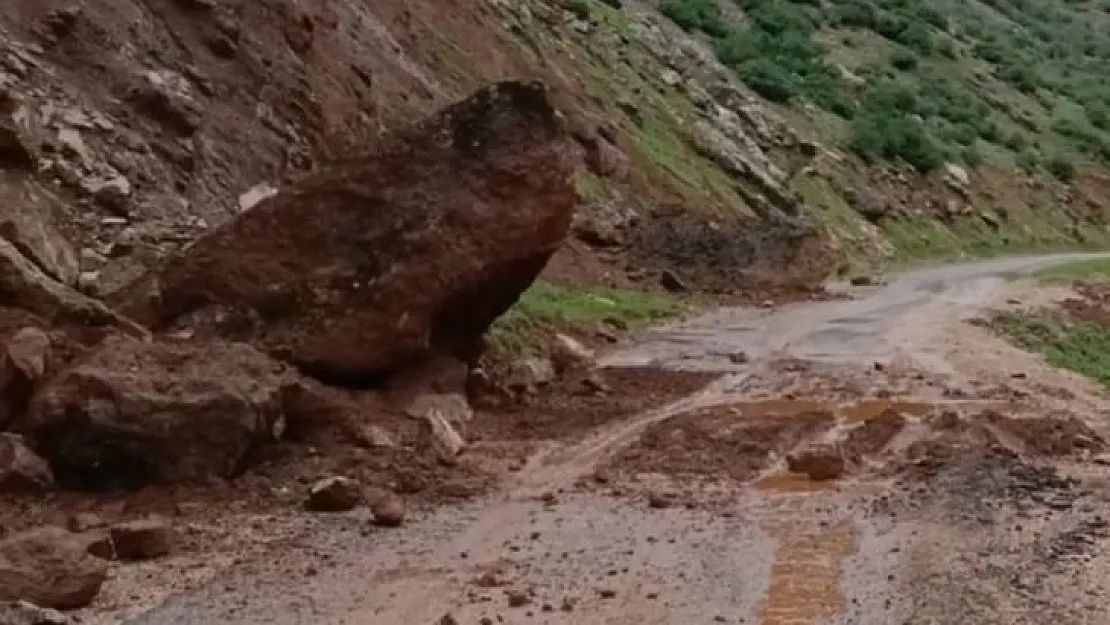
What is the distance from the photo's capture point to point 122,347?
11.0 metres

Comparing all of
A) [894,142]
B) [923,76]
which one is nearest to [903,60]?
[923,76]

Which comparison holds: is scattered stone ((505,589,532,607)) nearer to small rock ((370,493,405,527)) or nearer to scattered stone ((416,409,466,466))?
small rock ((370,493,405,527))

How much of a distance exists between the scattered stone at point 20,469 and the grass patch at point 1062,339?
10572mm

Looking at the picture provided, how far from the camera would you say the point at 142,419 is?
10.4m

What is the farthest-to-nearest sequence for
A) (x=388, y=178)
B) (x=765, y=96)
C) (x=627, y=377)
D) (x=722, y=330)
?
1. (x=765, y=96)
2. (x=722, y=330)
3. (x=627, y=377)
4. (x=388, y=178)

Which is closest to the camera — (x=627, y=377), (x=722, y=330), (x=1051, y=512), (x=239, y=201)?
(x=1051, y=512)

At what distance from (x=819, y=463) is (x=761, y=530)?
1611 millimetres

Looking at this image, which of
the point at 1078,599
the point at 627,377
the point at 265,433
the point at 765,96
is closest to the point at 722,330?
the point at 627,377

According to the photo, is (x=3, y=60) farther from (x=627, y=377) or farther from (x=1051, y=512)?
(x=1051, y=512)

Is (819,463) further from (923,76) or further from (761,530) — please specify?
(923,76)

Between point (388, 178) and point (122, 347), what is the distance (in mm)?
2792

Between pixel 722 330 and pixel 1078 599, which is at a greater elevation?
pixel 1078 599

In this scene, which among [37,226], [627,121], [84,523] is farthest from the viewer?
[627,121]

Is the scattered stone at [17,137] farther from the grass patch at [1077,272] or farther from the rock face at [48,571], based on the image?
the grass patch at [1077,272]
